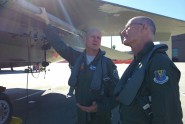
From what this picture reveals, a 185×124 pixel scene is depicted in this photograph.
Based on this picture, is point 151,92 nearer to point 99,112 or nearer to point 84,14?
point 99,112

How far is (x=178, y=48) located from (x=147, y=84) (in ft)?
250

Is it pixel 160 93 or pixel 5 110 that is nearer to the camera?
pixel 160 93

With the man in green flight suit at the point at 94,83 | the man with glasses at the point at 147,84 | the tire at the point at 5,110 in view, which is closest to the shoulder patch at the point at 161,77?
the man with glasses at the point at 147,84

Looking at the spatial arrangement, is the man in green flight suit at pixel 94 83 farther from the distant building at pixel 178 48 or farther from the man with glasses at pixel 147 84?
the distant building at pixel 178 48

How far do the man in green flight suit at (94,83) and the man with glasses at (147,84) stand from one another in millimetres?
859

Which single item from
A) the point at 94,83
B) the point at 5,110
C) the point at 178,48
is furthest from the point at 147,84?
the point at 178,48

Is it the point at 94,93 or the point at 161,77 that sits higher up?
the point at 161,77

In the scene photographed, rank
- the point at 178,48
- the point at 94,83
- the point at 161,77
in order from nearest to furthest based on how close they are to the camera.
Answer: the point at 161,77 < the point at 94,83 < the point at 178,48

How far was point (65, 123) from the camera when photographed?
7051 mm

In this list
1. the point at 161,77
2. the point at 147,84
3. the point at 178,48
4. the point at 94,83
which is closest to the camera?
the point at 161,77

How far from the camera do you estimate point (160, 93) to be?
2232 millimetres

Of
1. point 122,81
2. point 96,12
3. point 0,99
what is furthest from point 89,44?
point 96,12

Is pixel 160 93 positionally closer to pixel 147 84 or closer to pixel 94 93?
pixel 147 84

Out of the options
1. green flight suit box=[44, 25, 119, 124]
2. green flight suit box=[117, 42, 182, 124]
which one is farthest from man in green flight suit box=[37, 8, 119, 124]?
green flight suit box=[117, 42, 182, 124]
